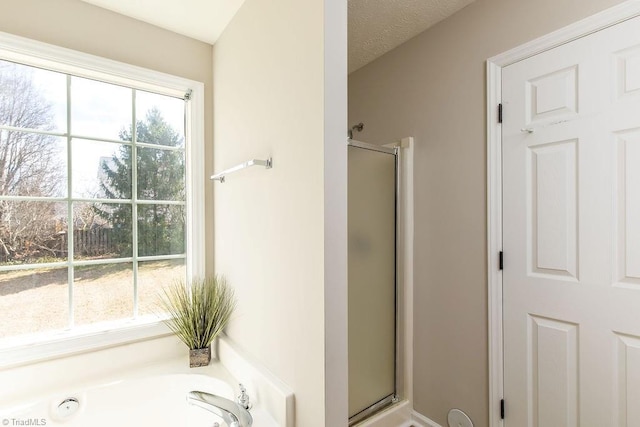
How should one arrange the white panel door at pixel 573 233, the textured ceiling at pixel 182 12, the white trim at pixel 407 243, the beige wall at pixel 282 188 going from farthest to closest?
the white trim at pixel 407 243, the textured ceiling at pixel 182 12, the white panel door at pixel 573 233, the beige wall at pixel 282 188

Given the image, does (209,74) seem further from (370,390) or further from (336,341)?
(370,390)

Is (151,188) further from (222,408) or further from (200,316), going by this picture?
(222,408)

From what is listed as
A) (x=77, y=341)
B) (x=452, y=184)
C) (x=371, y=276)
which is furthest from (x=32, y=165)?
(x=452, y=184)

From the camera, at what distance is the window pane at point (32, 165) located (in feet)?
4.65

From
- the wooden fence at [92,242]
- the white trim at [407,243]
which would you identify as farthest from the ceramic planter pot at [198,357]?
the white trim at [407,243]

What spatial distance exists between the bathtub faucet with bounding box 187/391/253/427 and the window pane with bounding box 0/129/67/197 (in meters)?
1.20

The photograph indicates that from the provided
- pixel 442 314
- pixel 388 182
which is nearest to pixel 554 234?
pixel 442 314

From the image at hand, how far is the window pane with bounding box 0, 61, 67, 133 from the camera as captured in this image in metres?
1.42

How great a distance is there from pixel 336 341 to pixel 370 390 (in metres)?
0.85

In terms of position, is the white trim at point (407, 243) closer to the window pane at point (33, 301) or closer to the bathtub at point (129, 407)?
the bathtub at point (129, 407)

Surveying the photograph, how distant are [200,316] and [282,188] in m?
0.86

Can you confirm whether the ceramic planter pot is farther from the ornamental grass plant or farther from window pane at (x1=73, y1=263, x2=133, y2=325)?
window pane at (x1=73, y1=263, x2=133, y2=325)

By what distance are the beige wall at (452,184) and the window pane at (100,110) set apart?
1624mm

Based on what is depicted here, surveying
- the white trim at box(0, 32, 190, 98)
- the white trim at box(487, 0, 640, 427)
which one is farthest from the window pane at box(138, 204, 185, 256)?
the white trim at box(487, 0, 640, 427)
